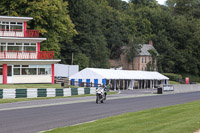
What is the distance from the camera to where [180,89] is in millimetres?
58562

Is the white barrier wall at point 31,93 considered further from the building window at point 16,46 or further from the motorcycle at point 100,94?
the building window at point 16,46

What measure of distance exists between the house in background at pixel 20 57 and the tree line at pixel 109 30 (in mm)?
7202

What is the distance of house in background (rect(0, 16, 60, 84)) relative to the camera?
49.4 meters

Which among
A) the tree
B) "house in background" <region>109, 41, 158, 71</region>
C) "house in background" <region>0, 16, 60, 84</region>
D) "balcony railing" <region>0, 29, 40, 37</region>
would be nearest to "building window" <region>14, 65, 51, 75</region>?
"house in background" <region>0, 16, 60, 84</region>

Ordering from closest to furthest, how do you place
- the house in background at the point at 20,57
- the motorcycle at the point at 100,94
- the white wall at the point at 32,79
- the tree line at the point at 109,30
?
the motorcycle at the point at 100,94
the house in background at the point at 20,57
the white wall at the point at 32,79
the tree line at the point at 109,30

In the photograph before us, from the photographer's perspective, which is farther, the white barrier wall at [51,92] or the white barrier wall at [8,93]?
the white barrier wall at [51,92]

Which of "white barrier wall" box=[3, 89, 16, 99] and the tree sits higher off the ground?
the tree

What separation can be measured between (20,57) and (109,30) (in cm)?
5576

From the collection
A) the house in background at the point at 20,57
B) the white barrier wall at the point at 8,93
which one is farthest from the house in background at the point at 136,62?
the white barrier wall at the point at 8,93

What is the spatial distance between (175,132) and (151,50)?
321 feet

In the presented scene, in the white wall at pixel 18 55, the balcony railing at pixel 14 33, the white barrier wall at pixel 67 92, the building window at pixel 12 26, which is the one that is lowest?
the white barrier wall at pixel 67 92

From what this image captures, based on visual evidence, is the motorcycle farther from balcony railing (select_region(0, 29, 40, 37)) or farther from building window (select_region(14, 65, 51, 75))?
balcony railing (select_region(0, 29, 40, 37))

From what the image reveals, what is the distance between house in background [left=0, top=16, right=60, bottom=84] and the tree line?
720cm

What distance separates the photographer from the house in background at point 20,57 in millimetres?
49406
